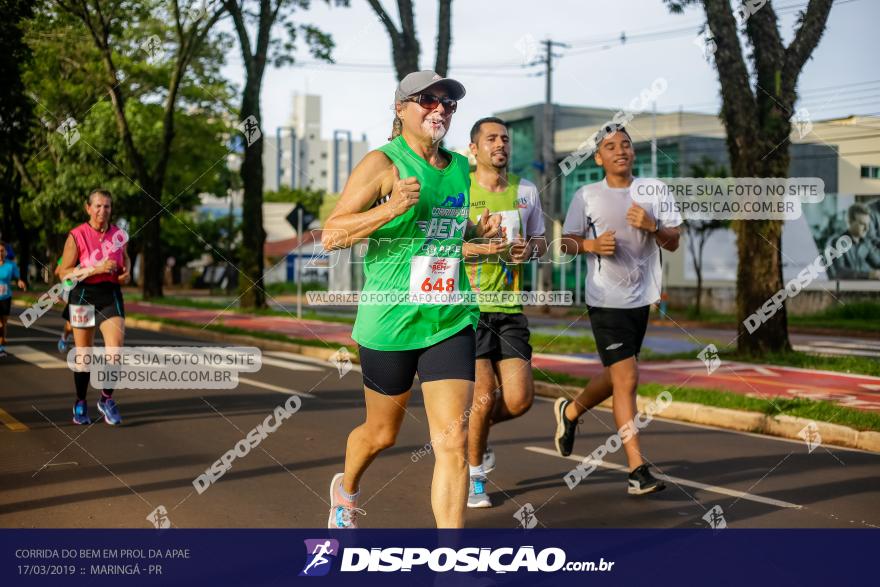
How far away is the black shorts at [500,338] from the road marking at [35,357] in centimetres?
896

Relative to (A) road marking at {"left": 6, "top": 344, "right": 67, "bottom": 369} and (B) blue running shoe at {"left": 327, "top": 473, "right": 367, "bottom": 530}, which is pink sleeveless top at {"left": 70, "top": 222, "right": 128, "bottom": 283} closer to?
(B) blue running shoe at {"left": 327, "top": 473, "right": 367, "bottom": 530}

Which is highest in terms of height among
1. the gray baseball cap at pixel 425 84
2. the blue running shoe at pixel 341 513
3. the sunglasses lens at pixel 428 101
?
the gray baseball cap at pixel 425 84

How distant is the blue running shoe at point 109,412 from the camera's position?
8789 mm

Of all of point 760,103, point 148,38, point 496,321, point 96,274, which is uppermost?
point 148,38

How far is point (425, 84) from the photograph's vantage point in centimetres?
411

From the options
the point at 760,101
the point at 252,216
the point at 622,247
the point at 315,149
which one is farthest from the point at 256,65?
the point at 315,149

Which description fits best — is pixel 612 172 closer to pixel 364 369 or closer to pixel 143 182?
pixel 364 369

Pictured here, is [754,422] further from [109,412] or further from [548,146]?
[548,146]

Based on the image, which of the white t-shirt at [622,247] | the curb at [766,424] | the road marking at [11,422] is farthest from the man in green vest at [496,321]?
the road marking at [11,422]

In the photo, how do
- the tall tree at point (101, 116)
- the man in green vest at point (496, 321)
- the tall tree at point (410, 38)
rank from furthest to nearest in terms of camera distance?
1. the tall tree at point (101, 116)
2. the tall tree at point (410, 38)
3. the man in green vest at point (496, 321)

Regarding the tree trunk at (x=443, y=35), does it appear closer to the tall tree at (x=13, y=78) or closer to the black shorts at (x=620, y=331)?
the tall tree at (x=13, y=78)

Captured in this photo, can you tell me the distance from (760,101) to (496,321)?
956 centimetres

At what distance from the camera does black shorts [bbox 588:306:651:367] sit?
628 cm

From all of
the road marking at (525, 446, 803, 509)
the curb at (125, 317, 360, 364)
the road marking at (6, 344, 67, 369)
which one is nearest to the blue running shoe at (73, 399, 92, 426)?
the road marking at (525, 446, 803, 509)
